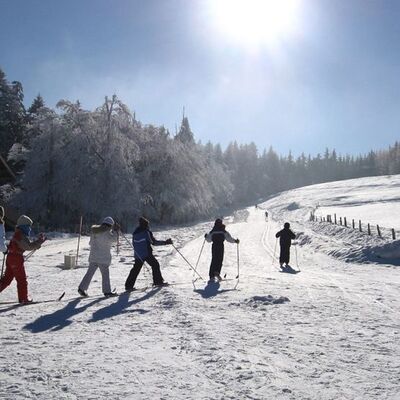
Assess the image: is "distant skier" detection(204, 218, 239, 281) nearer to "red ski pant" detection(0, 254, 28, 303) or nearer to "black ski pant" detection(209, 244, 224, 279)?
"black ski pant" detection(209, 244, 224, 279)

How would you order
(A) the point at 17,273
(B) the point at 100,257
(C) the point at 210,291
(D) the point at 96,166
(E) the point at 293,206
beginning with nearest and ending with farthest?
(A) the point at 17,273 < (B) the point at 100,257 < (C) the point at 210,291 < (D) the point at 96,166 < (E) the point at 293,206

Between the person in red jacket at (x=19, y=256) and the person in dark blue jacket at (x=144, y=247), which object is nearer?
the person in red jacket at (x=19, y=256)

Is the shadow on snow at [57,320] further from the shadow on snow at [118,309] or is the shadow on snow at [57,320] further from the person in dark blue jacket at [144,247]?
the person in dark blue jacket at [144,247]

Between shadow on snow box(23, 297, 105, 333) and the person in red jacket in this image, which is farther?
the person in red jacket

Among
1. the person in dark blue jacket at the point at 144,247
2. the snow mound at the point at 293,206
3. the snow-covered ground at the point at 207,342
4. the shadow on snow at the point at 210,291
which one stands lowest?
the snow-covered ground at the point at 207,342

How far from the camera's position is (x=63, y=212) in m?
33.8

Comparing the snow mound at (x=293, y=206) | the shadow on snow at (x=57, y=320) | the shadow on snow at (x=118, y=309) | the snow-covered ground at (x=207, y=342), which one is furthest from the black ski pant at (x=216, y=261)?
the snow mound at (x=293, y=206)

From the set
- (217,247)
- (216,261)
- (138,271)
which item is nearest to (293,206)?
(217,247)

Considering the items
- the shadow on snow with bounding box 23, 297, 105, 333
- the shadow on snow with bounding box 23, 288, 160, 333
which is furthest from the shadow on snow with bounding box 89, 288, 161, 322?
the shadow on snow with bounding box 23, 297, 105, 333

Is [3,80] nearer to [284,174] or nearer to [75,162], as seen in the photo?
[75,162]

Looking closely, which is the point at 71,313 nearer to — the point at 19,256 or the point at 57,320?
the point at 57,320

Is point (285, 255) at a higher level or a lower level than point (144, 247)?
lower

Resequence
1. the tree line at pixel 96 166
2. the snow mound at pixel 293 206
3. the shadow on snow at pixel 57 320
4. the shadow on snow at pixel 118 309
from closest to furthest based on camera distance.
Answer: the shadow on snow at pixel 57 320, the shadow on snow at pixel 118 309, the tree line at pixel 96 166, the snow mound at pixel 293 206

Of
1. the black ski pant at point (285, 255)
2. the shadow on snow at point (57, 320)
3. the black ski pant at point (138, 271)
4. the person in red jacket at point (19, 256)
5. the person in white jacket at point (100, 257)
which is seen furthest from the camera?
the black ski pant at point (285, 255)
